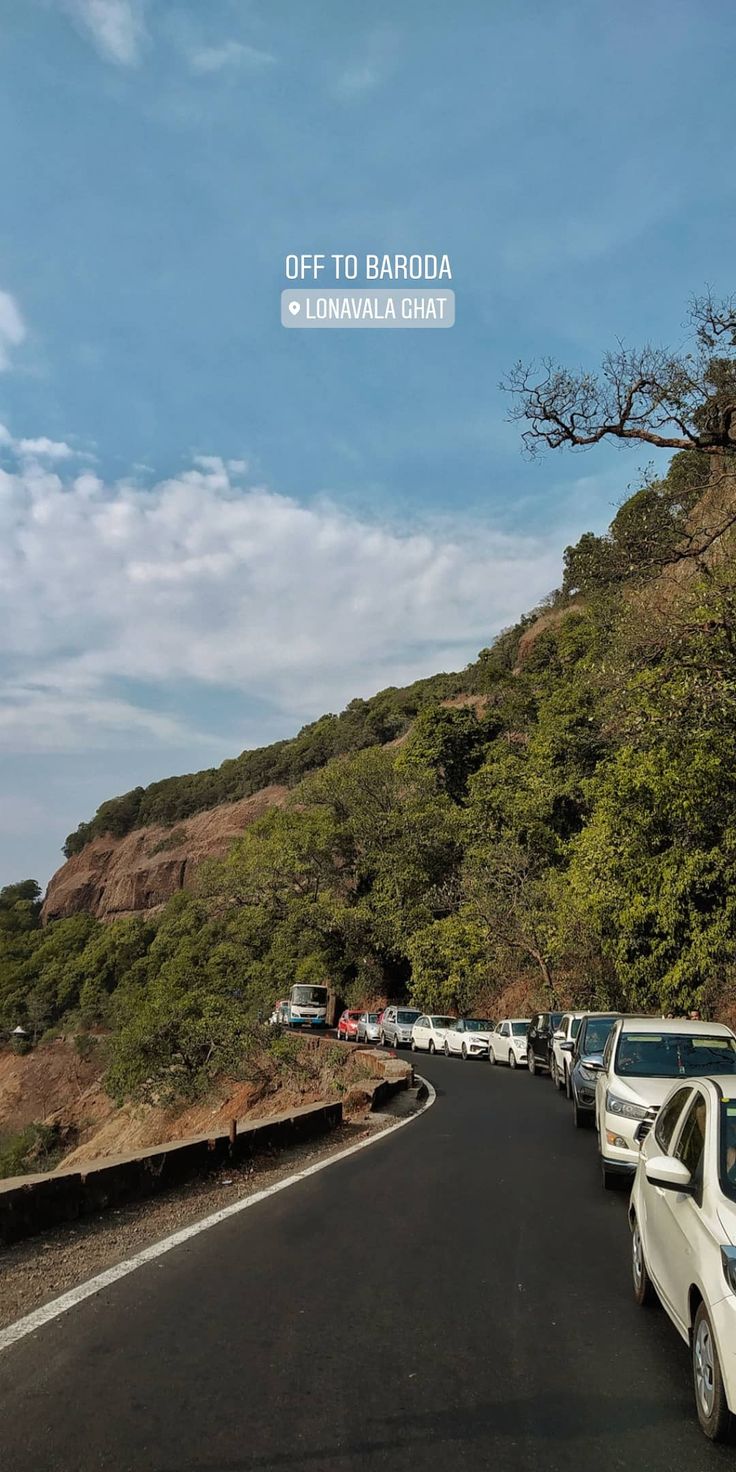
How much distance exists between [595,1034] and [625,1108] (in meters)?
6.90

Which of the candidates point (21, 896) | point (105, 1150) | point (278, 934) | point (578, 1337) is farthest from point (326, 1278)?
point (21, 896)

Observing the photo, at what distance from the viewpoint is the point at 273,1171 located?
34.5 feet

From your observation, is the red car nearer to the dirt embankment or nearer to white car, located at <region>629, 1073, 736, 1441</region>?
the dirt embankment

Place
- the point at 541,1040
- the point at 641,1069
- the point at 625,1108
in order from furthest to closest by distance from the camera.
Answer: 1. the point at 541,1040
2. the point at 641,1069
3. the point at 625,1108

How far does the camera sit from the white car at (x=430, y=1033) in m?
34.0

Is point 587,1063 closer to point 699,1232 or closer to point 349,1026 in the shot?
point 699,1232

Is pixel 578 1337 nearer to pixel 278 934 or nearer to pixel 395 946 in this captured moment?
pixel 395 946

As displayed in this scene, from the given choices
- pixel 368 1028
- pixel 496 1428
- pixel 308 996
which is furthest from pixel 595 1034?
pixel 308 996

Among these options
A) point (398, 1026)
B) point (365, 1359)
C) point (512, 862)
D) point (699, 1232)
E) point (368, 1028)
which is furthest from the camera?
point (368, 1028)

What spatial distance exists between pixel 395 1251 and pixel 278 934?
49.1 metres

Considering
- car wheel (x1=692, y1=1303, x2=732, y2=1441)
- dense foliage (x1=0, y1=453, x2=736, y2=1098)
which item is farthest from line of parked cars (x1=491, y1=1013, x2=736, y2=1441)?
dense foliage (x1=0, y1=453, x2=736, y2=1098)

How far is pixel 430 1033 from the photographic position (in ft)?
114

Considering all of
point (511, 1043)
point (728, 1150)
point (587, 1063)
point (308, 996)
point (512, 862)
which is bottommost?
point (511, 1043)

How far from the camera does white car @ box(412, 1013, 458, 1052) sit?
34031 mm
